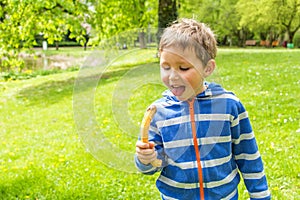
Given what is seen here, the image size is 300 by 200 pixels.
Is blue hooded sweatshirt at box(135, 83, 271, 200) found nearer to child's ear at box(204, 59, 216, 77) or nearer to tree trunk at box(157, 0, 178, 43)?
child's ear at box(204, 59, 216, 77)

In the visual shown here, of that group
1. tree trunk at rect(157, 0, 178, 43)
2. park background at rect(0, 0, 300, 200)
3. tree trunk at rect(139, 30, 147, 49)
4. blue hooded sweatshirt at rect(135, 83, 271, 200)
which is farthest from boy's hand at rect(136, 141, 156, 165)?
tree trunk at rect(157, 0, 178, 43)

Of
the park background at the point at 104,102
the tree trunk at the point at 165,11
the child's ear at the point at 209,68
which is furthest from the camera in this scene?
the tree trunk at the point at 165,11

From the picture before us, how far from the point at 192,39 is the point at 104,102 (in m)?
2.23

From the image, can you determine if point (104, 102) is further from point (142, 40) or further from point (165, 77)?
point (165, 77)

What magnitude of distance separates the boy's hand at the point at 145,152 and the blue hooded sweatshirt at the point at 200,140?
4.0 inches

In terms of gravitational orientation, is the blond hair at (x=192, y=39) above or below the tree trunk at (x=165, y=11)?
below

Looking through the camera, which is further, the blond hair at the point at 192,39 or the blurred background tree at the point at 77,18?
the blurred background tree at the point at 77,18

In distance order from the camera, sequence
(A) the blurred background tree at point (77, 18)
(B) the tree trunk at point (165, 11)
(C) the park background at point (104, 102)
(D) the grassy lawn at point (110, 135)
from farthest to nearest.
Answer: (B) the tree trunk at point (165, 11) < (A) the blurred background tree at point (77, 18) < (C) the park background at point (104, 102) < (D) the grassy lawn at point (110, 135)

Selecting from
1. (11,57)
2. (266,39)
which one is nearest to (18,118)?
(11,57)

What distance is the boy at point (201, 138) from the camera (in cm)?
168

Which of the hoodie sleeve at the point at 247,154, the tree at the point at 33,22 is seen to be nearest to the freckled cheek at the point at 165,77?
the hoodie sleeve at the point at 247,154

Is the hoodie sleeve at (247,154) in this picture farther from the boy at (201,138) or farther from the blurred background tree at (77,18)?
the blurred background tree at (77,18)

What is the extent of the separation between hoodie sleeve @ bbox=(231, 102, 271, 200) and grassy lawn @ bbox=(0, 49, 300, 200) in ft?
0.66

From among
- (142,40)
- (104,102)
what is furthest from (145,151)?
(104,102)
